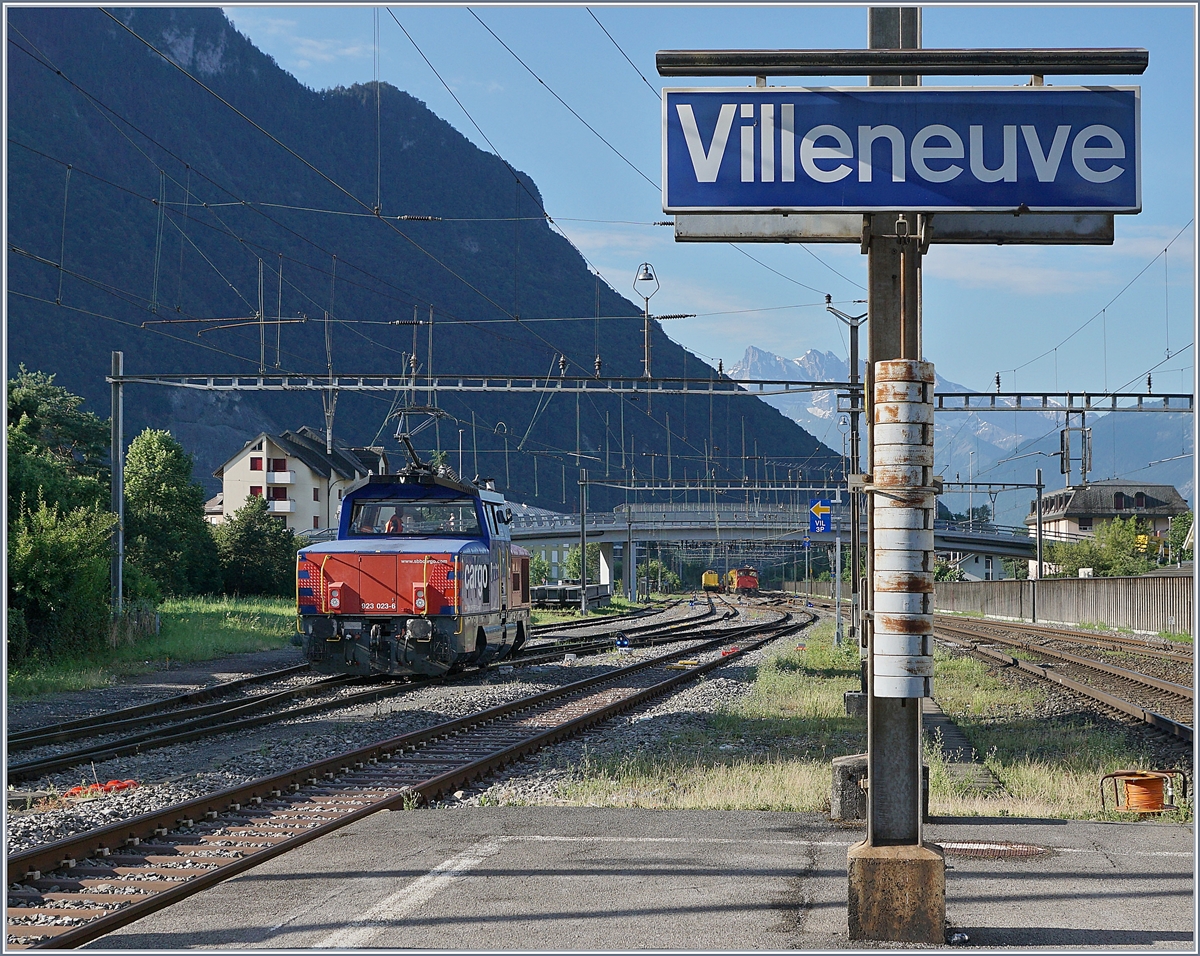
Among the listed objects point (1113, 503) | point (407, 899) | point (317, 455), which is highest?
point (317, 455)

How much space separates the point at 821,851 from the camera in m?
7.23

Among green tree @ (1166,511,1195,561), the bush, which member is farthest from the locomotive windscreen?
green tree @ (1166,511,1195,561)

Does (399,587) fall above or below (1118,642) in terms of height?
above

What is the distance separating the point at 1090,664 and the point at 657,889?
22.5 meters

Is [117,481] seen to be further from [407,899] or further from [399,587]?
[407,899]

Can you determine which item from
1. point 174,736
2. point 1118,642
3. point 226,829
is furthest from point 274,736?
point 1118,642

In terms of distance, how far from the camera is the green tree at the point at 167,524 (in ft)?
161

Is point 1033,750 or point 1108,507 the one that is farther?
point 1108,507

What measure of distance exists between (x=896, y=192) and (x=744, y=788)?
6166 mm

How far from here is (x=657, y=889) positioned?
20.7ft

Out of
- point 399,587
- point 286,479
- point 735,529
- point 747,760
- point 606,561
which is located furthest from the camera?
point 606,561

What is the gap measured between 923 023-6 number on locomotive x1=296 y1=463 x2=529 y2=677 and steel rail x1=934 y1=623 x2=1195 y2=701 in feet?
38.7

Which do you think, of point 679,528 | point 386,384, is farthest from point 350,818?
point 679,528

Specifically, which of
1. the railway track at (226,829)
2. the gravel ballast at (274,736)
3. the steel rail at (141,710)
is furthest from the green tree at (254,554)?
the railway track at (226,829)
